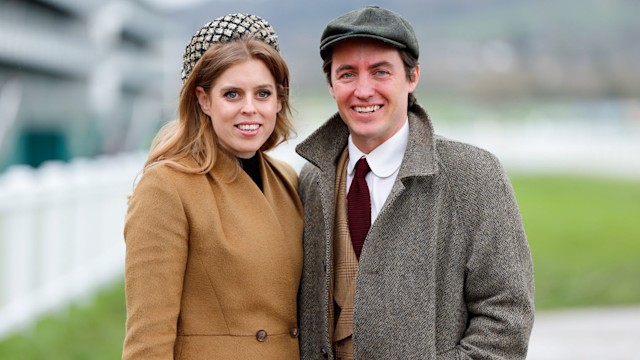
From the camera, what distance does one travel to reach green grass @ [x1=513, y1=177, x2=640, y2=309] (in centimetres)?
1020

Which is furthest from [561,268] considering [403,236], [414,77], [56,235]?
[403,236]

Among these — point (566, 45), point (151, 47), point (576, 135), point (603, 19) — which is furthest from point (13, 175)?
A: point (603, 19)

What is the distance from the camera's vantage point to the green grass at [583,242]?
1020 cm

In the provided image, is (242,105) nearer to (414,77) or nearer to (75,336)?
(414,77)

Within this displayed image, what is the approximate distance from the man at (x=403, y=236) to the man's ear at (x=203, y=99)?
1.48 feet

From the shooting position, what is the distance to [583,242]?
544 inches

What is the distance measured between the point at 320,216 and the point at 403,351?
A: 1.99 ft

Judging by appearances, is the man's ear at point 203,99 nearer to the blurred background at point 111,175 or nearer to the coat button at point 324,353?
the blurred background at point 111,175

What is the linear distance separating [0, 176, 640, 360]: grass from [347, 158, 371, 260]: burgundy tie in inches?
161

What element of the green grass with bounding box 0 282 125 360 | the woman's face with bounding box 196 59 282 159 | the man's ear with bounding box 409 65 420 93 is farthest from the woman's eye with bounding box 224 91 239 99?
the green grass with bounding box 0 282 125 360

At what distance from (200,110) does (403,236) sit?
2.84 feet

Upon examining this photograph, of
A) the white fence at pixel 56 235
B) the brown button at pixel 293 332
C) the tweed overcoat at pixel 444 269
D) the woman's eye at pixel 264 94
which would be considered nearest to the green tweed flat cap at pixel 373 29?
the woman's eye at pixel 264 94

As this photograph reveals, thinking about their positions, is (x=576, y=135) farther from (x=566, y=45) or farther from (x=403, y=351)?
(x=566, y=45)

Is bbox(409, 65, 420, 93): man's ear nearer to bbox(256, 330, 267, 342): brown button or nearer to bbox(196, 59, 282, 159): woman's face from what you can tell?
bbox(196, 59, 282, 159): woman's face
